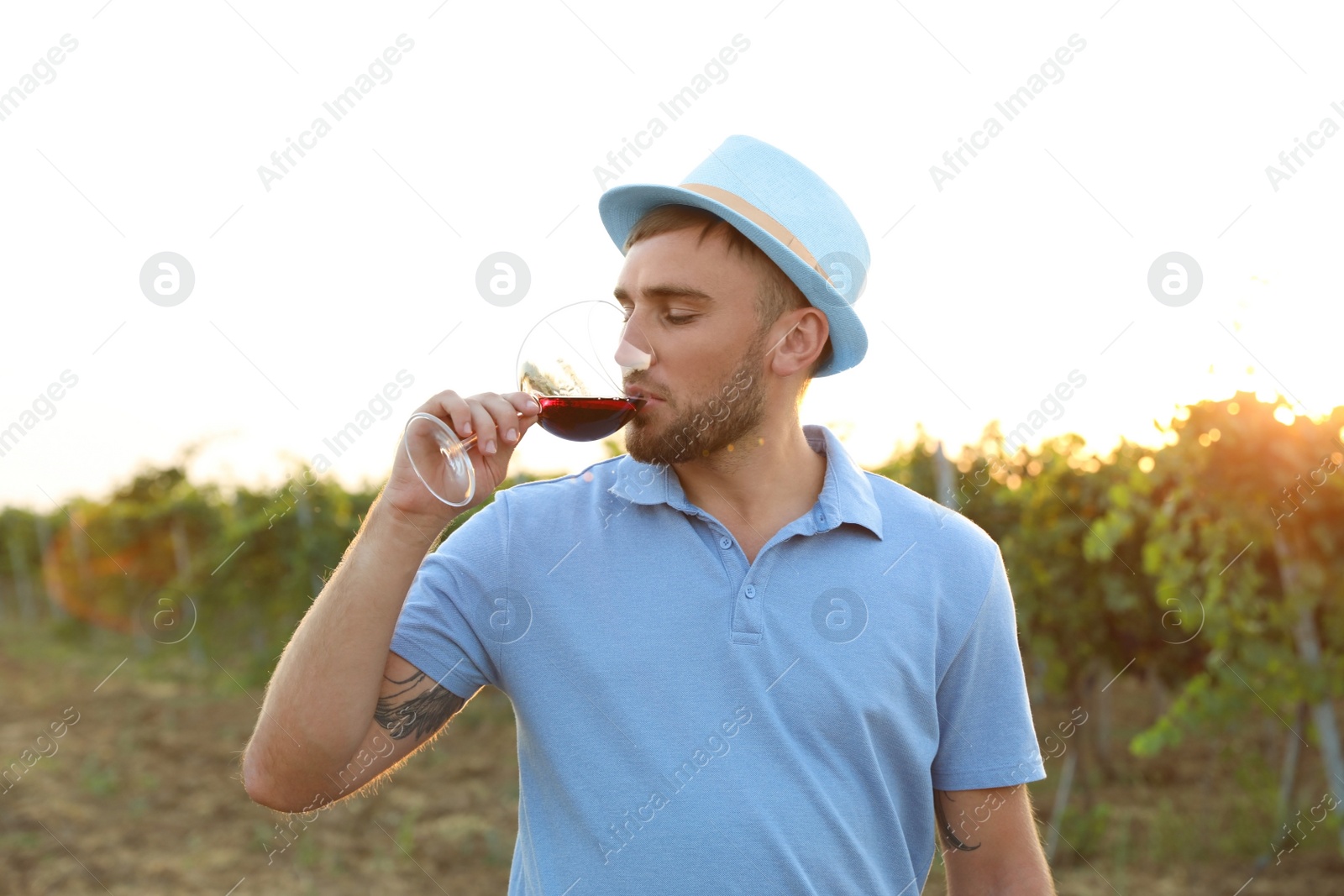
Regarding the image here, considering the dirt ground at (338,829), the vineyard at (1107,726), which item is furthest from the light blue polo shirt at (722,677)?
the vineyard at (1107,726)

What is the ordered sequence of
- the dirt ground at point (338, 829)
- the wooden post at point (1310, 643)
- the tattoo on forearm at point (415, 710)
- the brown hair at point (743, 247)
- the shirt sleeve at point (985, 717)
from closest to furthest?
the tattoo on forearm at point (415, 710) → the shirt sleeve at point (985, 717) → the brown hair at point (743, 247) → the wooden post at point (1310, 643) → the dirt ground at point (338, 829)

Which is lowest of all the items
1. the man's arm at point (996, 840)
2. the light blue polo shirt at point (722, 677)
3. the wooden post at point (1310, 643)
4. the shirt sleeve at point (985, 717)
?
the wooden post at point (1310, 643)

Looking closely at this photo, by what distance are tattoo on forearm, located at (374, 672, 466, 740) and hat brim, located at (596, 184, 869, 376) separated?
983 mm

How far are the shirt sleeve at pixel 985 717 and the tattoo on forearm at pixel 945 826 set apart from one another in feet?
0.09

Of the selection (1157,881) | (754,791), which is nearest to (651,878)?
(754,791)

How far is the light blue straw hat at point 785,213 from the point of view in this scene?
6.34 feet

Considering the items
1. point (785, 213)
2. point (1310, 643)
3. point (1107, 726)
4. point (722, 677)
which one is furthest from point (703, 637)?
point (1107, 726)

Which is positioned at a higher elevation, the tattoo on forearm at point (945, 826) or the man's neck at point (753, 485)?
the man's neck at point (753, 485)

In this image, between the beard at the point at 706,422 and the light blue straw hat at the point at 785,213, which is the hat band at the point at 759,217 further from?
the beard at the point at 706,422

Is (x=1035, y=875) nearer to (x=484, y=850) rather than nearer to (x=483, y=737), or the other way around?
(x=484, y=850)

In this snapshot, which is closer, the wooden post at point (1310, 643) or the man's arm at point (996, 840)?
the man's arm at point (996, 840)

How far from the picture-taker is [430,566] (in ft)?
5.99

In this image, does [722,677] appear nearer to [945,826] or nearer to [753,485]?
[753,485]

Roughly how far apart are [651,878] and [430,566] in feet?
2.12
